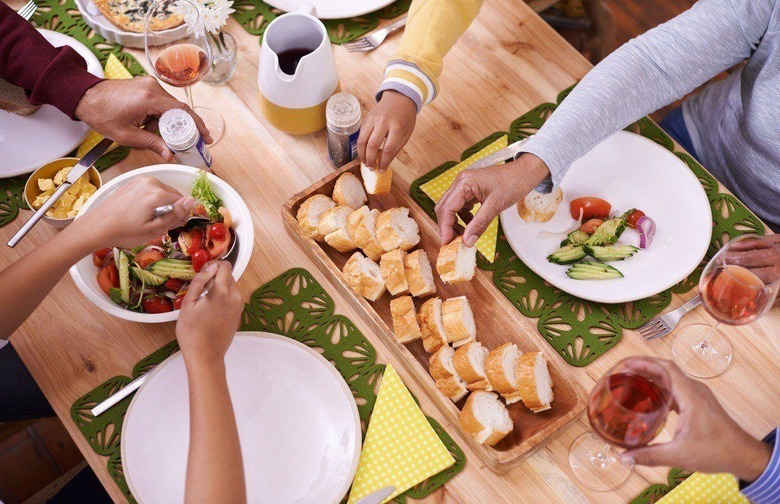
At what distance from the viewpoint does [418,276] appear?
161 centimetres

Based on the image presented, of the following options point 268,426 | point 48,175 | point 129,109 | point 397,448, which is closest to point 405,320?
point 397,448

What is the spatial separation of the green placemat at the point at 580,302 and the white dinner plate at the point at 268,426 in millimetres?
499

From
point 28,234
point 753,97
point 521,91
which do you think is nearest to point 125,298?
point 28,234

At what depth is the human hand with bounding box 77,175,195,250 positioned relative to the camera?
4.63 ft

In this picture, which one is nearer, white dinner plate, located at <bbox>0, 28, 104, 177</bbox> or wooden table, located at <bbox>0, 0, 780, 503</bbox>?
wooden table, located at <bbox>0, 0, 780, 503</bbox>

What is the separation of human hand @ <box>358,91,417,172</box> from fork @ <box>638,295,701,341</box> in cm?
75

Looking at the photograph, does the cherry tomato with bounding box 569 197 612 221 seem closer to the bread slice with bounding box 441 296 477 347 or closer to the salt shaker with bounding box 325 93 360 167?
the bread slice with bounding box 441 296 477 347

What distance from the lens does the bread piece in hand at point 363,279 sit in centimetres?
160

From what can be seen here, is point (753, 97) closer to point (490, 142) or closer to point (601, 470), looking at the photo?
point (490, 142)

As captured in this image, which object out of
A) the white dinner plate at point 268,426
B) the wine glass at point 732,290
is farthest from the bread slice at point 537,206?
the white dinner plate at point 268,426

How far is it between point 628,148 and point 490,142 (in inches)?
14.6

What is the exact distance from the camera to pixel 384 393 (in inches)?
60.9

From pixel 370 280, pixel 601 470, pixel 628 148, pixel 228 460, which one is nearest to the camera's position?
pixel 228 460

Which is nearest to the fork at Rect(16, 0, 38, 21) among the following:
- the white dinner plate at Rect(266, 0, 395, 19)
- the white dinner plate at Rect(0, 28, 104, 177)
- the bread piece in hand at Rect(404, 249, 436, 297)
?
the white dinner plate at Rect(0, 28, 104, 177)
